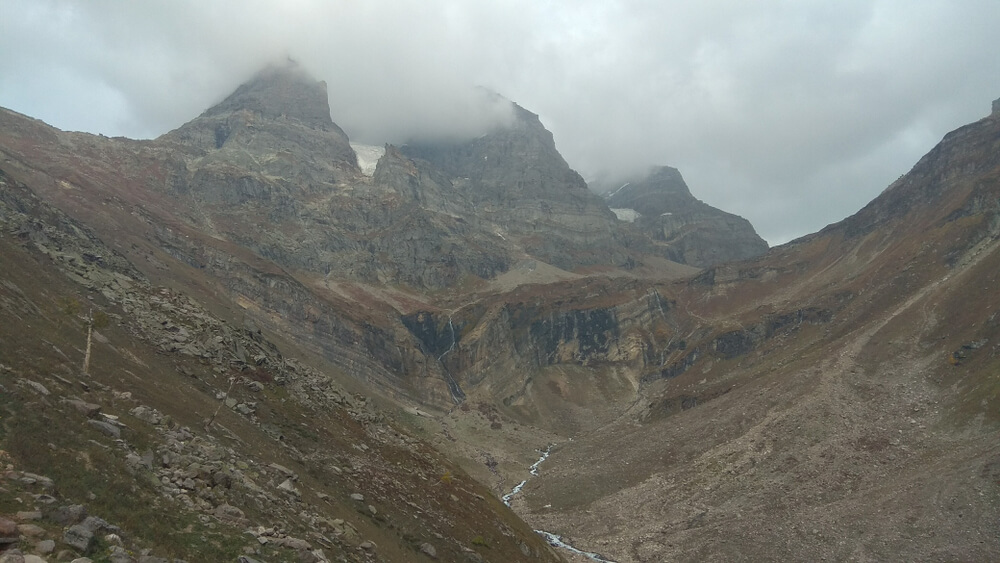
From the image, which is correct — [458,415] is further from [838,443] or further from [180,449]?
[180,449]

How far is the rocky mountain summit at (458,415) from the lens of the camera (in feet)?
74.1

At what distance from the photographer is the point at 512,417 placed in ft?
550

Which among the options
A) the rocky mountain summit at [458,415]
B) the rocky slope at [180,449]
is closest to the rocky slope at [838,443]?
the rocky mountain summit at [458,415]

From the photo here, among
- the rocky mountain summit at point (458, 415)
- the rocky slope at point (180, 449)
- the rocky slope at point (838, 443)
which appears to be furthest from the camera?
the rocky slope at point (838, 443)

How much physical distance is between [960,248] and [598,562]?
420 ft

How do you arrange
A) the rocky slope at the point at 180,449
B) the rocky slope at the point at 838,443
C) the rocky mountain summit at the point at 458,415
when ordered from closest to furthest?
the rocky slope at the point at 180,449
the rocky mountain summit at the point at 458,415
the rocky slope at the point at 838,443

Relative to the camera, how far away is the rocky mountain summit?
22.6 meters

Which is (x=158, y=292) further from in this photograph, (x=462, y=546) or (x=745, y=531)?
(x=745, y=531)

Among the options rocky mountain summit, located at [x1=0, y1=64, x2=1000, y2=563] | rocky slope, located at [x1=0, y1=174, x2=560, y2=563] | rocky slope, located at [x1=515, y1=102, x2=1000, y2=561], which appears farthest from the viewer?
rocky slope, located at [x1=515, y1=102, x2=1000, y2=561]

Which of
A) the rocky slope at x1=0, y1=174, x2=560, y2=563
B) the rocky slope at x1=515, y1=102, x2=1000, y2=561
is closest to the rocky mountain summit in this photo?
the rocky slope at x1=0, y1=174, x2=560, y2=563

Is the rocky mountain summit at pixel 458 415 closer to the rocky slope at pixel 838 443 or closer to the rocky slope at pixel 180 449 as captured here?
the rocky slope at pixel 180 449

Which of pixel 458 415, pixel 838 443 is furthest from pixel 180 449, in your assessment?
pixel 458 415

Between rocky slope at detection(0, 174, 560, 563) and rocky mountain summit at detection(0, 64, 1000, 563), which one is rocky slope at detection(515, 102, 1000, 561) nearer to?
rocky mountain summit at detection(0, 64, 1000, 563)

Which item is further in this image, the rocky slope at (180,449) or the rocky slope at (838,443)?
the rocky slope at (838,443)
